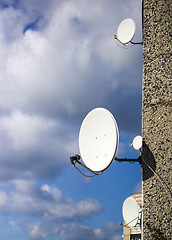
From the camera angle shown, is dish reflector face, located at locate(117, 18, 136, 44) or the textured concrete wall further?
dish reflector face, located at locate(117, 18, 136, 44)

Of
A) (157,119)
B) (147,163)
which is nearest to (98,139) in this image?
(147,163)

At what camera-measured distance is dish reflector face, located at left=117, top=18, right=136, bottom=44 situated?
952cm

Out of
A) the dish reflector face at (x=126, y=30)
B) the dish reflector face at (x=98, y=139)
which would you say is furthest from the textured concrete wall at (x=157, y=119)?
the dish reflector face at (x=126, y=30)

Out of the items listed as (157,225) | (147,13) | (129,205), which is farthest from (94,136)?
(129,205)

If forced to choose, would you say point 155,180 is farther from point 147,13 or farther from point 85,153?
point 147,13

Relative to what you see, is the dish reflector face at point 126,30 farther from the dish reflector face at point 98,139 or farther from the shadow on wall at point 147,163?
the shadow on wall at point 147,163

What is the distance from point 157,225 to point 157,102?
2.68 meters

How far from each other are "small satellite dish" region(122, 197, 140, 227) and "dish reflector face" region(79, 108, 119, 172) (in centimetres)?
618

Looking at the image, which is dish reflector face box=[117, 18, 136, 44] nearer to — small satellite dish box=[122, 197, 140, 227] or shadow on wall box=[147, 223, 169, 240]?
shadow on wall box=[147, 223, 169, 240]

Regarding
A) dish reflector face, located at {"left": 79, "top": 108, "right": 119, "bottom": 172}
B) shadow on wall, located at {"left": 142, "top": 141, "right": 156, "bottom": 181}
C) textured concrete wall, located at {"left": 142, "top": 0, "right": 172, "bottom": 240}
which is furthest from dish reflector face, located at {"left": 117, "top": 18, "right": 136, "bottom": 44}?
shadow on wall, located at {"left": 142, "top": 141, "right": 156, "bottom": 181}

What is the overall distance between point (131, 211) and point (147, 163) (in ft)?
22.2

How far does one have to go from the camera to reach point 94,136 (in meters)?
7.80

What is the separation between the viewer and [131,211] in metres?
13.4

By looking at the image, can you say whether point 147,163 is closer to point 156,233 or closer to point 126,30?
point 156,233
